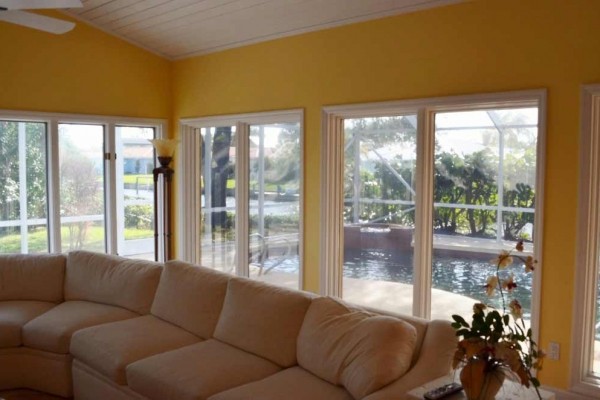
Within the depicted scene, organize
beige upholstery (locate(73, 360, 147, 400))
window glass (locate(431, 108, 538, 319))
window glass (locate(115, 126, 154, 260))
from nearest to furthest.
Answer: beige upholstery (locate(73, 360, 147, 400))
window glass (locate(431, 108, 538, 319))
window glass (locate(115, 126, 154, 260))

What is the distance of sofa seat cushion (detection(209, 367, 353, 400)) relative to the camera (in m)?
2.59

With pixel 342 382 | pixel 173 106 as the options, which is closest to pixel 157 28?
pixel 173 106

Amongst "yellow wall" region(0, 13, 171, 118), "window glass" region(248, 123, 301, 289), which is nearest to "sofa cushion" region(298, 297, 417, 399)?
"window glass" region(248, 123, 301, 289)

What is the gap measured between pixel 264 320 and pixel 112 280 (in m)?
1.68

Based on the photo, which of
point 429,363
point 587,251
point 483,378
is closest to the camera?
point 483,378

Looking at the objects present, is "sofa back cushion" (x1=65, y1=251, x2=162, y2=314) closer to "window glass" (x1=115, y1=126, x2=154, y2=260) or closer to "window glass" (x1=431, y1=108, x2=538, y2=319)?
"window glass" (x1=115, y1=126, x2=154, y2=260)

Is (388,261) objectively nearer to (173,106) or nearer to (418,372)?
(418,372)

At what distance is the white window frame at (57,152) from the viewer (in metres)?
5.32

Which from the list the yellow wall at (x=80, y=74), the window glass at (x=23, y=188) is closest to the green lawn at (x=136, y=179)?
the yellow wall at (x=80, y=74)

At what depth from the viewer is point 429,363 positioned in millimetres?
2574

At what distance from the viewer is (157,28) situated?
538 centimetres

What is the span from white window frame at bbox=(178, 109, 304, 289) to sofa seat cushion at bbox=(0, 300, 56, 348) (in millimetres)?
1952

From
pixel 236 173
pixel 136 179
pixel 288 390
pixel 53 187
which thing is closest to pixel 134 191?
pixel 136 179

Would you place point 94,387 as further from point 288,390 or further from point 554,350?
point 554,350
